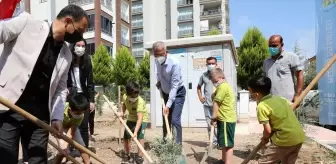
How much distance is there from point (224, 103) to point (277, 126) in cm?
123

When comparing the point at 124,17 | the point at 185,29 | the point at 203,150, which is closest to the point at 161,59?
the point at 203,150

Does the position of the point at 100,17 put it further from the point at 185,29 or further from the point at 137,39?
the point at 137,39

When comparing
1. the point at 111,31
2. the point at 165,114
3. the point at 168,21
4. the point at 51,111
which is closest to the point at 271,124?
the point at 165,114

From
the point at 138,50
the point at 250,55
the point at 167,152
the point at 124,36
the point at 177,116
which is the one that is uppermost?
the point at 124,36

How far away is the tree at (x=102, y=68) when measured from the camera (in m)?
27.7

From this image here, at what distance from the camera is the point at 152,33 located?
171 feet

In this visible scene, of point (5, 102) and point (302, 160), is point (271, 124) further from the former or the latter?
point (5, 102)

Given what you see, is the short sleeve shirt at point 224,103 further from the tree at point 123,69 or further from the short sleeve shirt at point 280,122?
the tree at point 123,69

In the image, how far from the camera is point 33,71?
8.44 ft

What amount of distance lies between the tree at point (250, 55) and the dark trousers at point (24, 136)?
23.6 meters

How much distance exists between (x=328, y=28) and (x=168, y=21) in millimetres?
42505

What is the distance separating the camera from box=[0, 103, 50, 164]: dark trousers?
248cm

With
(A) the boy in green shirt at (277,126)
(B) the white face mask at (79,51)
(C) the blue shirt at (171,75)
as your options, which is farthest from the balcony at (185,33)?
(A) the boy in green shirt at (277,126)

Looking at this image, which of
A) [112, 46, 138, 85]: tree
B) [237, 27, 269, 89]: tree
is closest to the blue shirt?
[237, 27, 269, 89]: tree
